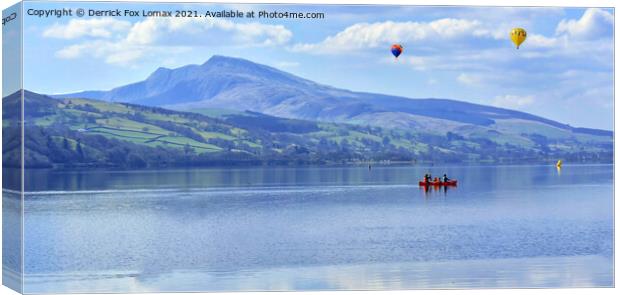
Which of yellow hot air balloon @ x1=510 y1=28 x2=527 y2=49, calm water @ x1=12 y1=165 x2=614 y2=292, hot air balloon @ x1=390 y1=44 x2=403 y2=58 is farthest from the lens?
hot air balloon @ x1=390 y1=44 x2=403 y2=58

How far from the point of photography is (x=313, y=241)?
1822 inches

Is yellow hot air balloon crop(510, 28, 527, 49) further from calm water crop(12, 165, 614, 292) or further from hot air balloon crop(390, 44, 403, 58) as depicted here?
hot air balloon crop(390, 44, 403, 58)

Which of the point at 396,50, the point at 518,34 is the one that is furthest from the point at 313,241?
the point at 396,50

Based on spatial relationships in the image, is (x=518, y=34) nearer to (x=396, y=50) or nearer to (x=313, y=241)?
(x=313, y=241)

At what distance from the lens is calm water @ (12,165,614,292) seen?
34531 millimetres

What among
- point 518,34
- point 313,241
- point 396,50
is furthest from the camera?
point 396,50

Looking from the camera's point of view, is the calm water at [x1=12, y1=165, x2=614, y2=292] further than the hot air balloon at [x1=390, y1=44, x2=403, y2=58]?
No

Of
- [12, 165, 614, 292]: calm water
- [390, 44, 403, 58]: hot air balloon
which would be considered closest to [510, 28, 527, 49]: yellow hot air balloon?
[12, 165, 614, 292]: calm water

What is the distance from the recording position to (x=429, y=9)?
3700 cm

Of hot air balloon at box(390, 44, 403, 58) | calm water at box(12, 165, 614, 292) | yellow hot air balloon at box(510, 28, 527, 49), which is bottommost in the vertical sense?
calm water at box(12, 165, 614, 292)

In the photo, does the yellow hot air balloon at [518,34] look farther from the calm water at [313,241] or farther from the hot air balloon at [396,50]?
the hot air balloon at [396,50]

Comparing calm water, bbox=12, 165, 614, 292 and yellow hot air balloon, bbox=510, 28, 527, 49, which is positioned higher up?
yellow hot air balloon, bbox=510, 28, 527, 49

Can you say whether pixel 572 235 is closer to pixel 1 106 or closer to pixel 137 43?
pixel 137 43

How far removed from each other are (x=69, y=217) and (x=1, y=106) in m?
27.7
